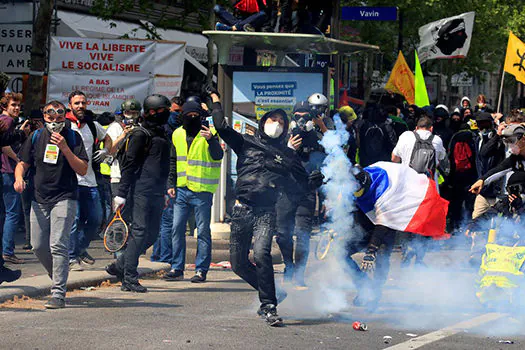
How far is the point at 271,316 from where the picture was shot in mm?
8047

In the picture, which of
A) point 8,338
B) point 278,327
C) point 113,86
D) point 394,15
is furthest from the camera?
point 113,86

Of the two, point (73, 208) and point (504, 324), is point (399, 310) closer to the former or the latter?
point (504, 324)

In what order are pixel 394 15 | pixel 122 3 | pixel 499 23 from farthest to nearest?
1. pixel 499 23
2. pixel 122 3
3. pixel 394 15

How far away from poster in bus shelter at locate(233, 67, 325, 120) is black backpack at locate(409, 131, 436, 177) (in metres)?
2.07

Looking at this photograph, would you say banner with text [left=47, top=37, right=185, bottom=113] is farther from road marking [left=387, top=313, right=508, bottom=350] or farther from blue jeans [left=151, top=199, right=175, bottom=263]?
road marking [left=387, top=313, right=508, bottom=350]

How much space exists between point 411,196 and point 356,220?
0.50m

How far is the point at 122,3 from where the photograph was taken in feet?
79.3

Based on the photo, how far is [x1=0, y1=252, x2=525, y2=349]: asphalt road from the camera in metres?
7.36

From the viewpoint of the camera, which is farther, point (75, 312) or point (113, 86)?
point (113, 86)

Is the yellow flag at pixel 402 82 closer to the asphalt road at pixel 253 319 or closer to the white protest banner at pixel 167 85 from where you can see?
the white protest banner at pixel 167 85

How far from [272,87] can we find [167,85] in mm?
6475

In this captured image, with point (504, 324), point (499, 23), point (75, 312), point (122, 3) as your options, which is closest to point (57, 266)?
point (75, 312)

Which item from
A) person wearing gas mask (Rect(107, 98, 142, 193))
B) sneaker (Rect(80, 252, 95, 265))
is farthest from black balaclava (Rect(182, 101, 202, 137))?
sneaker (Rect(80, 252, 95, 265))

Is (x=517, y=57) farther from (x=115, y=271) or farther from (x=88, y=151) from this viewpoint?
(x=115, y=271)
